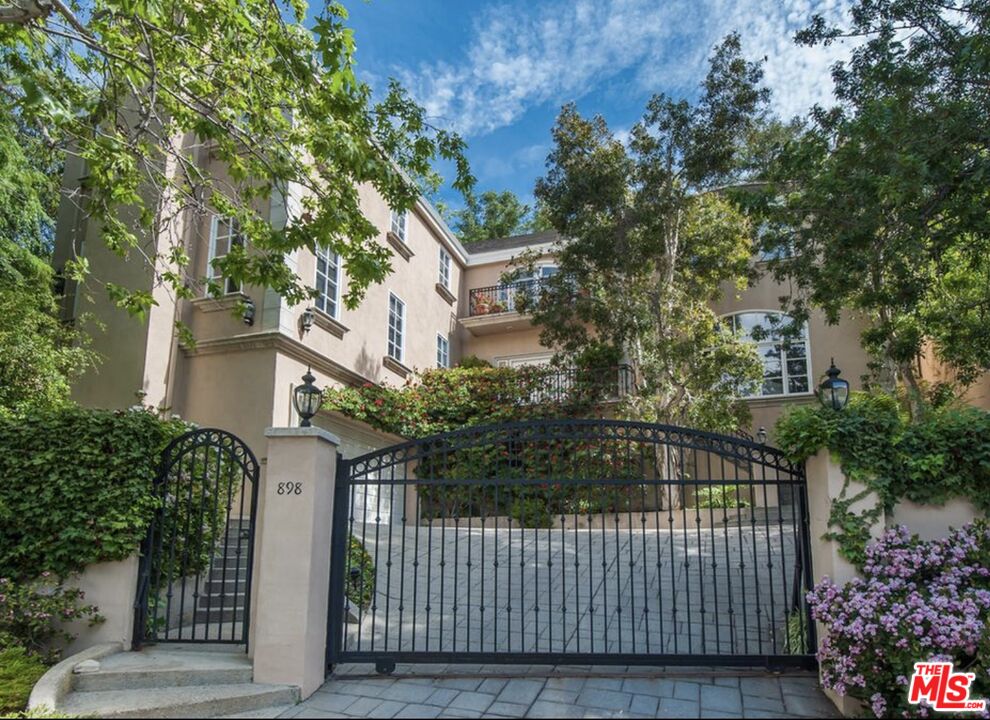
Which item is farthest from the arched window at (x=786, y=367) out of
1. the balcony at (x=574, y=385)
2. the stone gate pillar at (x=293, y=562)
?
the stone gate pillar at (x=293, y=562)

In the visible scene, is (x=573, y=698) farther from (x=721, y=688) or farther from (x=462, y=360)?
(x=462, y=360)

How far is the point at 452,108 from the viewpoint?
891cm

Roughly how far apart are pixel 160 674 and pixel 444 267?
50.9 feet

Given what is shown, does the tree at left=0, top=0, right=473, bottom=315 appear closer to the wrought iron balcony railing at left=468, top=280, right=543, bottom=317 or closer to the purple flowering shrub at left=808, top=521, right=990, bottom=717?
the purple flowering shrub at left=808, top=521, right=990, bottom=717

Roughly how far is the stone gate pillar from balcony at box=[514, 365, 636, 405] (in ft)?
30.2

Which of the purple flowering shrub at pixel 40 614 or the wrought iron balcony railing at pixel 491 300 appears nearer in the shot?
the purple flowering shrub at pixel 40 614

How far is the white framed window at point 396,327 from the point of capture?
51.3 feet

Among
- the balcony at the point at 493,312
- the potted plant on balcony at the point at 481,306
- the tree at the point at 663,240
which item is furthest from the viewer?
the potted plant on balcony at the point at 481,306

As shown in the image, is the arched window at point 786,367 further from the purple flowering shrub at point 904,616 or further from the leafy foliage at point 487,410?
the purple flowering shrub at point 904,616

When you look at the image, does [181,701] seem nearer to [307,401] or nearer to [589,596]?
[307,401]

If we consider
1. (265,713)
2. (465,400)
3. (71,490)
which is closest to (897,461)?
(265,713)

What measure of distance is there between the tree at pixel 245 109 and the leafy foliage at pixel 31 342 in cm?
261

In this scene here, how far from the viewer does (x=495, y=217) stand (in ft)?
104

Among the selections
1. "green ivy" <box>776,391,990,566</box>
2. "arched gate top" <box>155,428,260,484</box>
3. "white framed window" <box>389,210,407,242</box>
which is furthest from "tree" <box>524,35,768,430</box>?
"arched gate top" <box>155,428,260,484</box>
